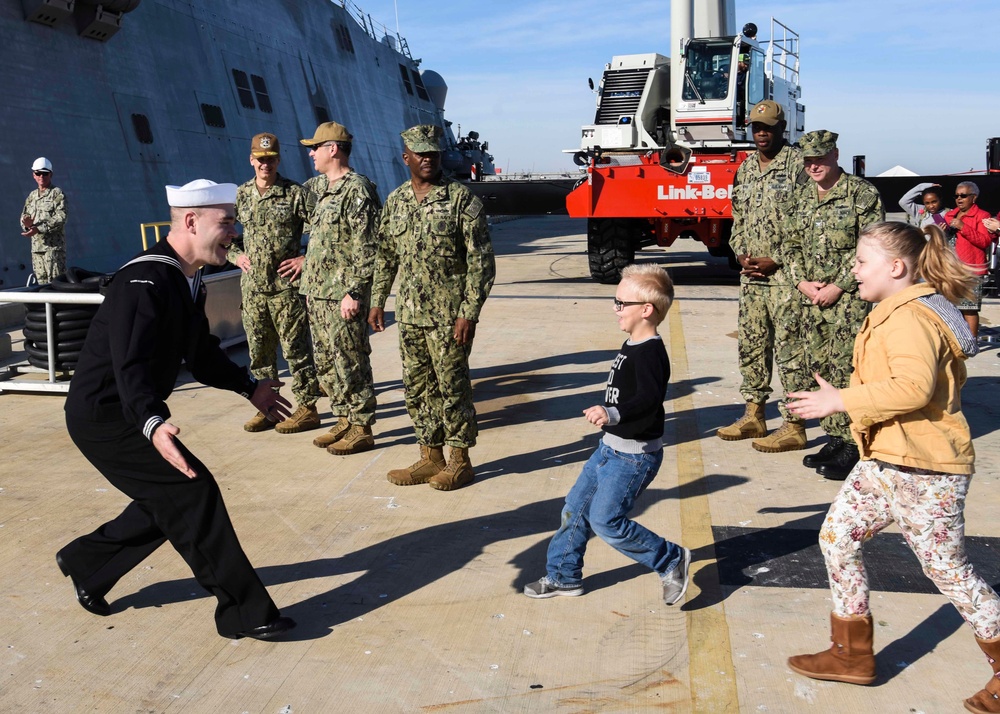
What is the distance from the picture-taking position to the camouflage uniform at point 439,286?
4.84 meters

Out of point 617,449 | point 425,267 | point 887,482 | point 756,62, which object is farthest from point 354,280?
point 756,62

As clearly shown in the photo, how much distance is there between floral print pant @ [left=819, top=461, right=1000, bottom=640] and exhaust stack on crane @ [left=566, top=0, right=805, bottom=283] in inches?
369

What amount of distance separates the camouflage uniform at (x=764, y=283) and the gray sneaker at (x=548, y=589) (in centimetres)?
248

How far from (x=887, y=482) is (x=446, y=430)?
2.69 meters

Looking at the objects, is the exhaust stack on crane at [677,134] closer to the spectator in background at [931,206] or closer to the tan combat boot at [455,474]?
the spectator in background at [931,206]

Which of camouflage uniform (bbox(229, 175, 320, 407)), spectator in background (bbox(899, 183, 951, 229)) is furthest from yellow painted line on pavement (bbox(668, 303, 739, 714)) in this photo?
spectator in background (bbox(899, 183, 951, 229))

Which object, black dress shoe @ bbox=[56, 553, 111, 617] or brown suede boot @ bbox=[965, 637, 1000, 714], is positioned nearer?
brown suede boot @ bbox=[965, 637, 1000, 714]

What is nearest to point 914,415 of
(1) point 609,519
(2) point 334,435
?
(1) point 609,519

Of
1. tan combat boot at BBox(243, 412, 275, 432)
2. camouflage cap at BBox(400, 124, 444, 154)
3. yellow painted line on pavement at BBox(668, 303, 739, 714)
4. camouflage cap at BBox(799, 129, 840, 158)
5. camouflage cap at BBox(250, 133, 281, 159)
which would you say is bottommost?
yellow painted line on pavement at BBox(668, 303, 739, 714)

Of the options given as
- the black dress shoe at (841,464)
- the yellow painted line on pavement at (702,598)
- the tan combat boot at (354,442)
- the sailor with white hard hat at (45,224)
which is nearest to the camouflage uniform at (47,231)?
the sailor with white hard hat at (45,224)

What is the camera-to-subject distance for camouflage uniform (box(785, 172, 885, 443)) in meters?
5.13

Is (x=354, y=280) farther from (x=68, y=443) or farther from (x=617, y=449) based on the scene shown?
(x=617, y=449)

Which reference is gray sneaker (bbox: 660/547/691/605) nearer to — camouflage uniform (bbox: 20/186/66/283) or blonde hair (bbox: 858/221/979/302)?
blonde hair (bbox: 858/221/979/302)

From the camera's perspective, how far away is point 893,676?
2969 millimetres
